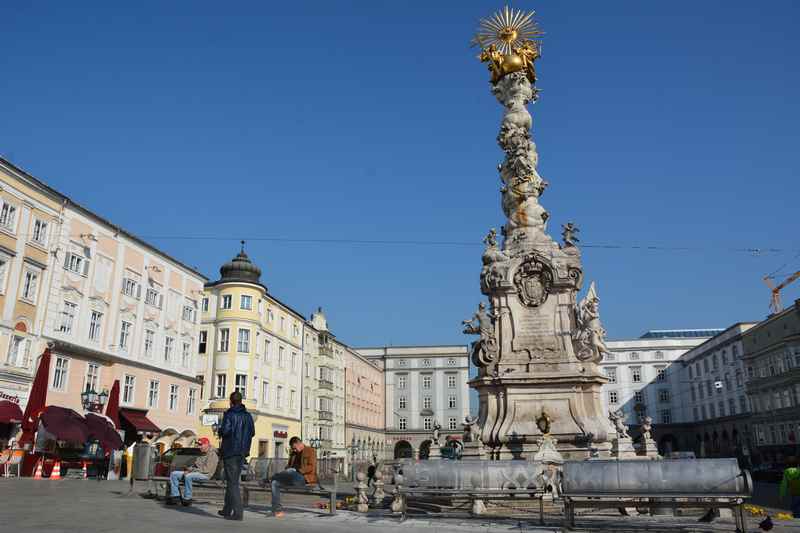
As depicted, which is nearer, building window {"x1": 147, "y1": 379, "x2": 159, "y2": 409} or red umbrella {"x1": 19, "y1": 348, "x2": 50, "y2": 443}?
red umbrella {"x1": 19, "y1": 348, "x2": 50, "y2": 443}

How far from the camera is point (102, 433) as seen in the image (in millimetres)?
27766

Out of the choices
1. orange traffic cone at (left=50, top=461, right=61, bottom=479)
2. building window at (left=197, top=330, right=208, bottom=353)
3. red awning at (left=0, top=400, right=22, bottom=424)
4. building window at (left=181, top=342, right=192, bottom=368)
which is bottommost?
orange traffic cone at (left=50, top=461, right=61, bottom=479)

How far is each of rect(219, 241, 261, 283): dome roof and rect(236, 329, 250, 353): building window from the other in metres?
4.01

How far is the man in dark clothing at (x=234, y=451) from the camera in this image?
9.75 meters

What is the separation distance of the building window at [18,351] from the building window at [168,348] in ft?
41.1

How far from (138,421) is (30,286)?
10.6 meters

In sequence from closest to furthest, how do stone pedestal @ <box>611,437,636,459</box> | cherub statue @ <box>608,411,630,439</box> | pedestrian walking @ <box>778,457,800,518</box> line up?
pedestrian walking @ <box>778,457,800,518</box>, stone pedestal @ <box>611,437,636,459</box>, cherub statue @ <box>608,411,630,439</box>

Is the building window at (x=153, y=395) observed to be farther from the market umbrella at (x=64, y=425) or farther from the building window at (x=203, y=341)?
the market umbrella at (x=64, y=425)

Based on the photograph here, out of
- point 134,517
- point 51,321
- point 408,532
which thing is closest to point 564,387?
point 408,532

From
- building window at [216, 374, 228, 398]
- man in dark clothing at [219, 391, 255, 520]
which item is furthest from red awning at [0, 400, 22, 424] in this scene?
building window at [216, 374, 228, 398]

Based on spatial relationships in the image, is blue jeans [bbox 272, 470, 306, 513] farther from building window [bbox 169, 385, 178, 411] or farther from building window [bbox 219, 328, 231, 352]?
building window [bbox 219, 328, 231, 352]

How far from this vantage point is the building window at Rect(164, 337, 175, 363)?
135ft

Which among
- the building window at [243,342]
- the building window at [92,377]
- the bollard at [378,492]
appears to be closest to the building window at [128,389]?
the building window at [92,377]

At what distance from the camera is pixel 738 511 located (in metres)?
9.27
